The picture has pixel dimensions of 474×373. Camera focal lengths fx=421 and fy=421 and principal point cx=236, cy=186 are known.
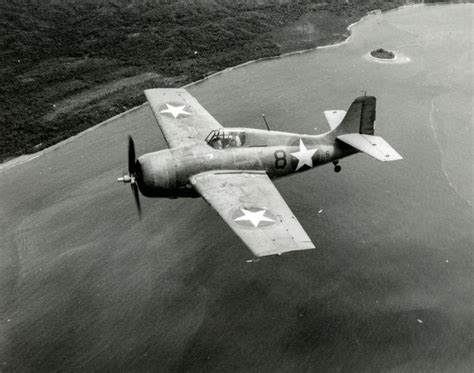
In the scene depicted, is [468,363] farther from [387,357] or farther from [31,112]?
[31,112]

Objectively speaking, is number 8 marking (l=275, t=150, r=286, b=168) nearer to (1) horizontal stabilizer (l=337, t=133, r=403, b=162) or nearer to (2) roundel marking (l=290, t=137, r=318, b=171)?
(2) roundel marking (l=290, t=137, r=318, b=171)

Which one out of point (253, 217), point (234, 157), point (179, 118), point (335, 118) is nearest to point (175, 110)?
point (179, 118)

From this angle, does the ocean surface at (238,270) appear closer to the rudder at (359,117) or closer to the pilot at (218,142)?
the rudder at (359,117)

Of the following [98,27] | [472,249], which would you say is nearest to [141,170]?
[472,249]

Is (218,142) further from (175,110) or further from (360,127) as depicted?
(360,127)

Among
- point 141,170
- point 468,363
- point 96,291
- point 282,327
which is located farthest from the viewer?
point 141,170

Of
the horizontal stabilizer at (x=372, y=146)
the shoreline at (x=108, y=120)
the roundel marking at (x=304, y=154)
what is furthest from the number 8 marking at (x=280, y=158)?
the shoreline at (x=108, y=120)

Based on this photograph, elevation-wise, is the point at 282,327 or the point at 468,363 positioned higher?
the point at 282,327

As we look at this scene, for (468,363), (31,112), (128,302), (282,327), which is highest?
(31,112)
